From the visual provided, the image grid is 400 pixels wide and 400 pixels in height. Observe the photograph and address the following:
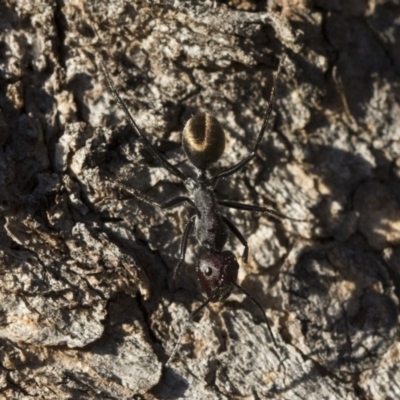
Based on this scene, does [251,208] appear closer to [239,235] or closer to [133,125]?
[239,235]

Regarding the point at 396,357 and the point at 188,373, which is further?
the point at 396,357

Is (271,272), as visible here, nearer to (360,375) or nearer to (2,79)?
(360,375)

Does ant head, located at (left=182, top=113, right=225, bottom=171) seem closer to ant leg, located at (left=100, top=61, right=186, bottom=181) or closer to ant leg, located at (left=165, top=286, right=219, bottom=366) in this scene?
ant leg, located at (left=100, top=61, right=186, bottom=181)

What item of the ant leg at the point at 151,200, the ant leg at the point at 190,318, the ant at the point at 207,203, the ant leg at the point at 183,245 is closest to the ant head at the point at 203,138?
the ant at the point at 207,203

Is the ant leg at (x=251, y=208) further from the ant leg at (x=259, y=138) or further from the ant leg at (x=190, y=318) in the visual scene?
the ant leg at (x=190, y=318)

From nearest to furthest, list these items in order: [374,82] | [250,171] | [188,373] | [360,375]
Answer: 1. [188,373]
2. [360,375]
3. [250,171]
4. [374,82]

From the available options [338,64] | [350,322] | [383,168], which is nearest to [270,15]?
[338,64]

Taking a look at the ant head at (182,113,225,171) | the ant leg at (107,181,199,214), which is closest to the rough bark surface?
the ant leg at (107,181,199,214)
